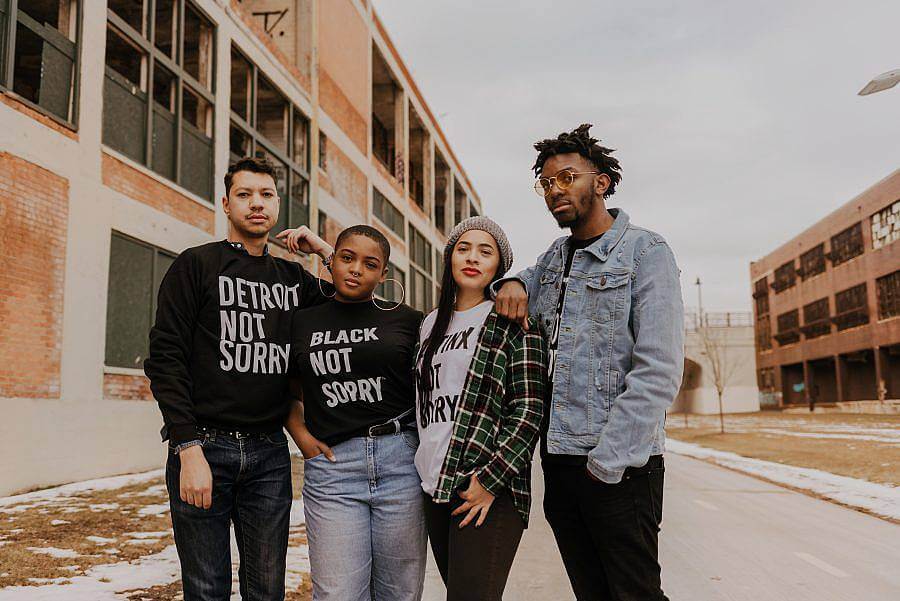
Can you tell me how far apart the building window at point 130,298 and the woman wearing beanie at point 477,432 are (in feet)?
33.3

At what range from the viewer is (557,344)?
10.0 feet

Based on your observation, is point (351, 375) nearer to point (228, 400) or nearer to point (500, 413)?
point (228, 400)

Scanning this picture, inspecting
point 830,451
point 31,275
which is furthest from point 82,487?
point 830,451

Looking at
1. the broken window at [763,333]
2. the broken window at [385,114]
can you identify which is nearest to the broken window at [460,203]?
the broken window at [385,114]

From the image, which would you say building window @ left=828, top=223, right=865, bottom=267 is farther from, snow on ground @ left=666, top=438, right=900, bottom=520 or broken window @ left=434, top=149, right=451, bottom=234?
snow on ground @ left=666, top=438, right=900, bottom=520

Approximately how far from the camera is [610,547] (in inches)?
112

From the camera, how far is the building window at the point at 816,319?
51.9 meters

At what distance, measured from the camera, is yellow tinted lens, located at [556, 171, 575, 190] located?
311cm

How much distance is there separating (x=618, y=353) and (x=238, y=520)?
1692 millimetres

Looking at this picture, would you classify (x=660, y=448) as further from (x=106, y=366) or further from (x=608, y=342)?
(x=106, y=366)

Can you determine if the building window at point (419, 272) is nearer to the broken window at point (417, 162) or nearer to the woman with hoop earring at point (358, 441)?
the broken window at point (417, 162)

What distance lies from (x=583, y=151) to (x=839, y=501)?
8.87 m

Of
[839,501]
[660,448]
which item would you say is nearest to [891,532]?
[839,501]

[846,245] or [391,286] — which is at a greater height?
[846,245]
